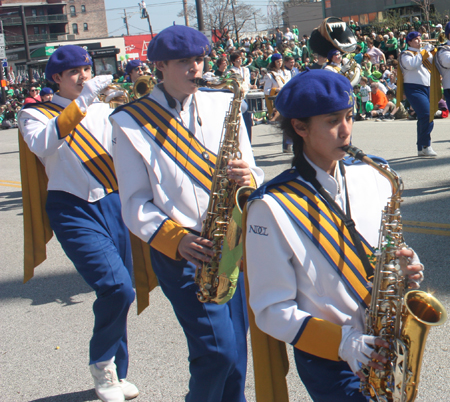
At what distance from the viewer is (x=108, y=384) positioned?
11.0 feet

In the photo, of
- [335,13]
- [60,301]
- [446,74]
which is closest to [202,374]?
[60,301]

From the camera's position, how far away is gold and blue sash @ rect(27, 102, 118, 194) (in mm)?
3422

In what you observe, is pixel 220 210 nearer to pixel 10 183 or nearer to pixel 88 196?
pixel 88 196

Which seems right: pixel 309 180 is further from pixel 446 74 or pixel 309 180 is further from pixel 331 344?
pixel 446 74

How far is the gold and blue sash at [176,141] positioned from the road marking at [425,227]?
11.7 ft

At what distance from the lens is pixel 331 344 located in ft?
5.93

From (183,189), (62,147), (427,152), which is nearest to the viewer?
(183,189)

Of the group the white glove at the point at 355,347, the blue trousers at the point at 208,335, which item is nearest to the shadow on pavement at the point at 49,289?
the blue trousers at the point at 208,335

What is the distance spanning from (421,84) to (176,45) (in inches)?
275

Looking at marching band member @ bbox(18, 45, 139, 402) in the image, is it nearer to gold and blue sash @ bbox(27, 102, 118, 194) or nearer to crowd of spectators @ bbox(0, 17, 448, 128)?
gold and blue sash @ bbox(27, 102, 118, 194)

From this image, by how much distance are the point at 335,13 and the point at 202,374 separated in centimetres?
5570

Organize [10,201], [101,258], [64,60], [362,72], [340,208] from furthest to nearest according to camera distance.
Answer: [362,72] → [10,201] → [64,60] → [101,258] → [340,208]

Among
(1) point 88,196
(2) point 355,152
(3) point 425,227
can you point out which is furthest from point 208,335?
(3) point 425,227

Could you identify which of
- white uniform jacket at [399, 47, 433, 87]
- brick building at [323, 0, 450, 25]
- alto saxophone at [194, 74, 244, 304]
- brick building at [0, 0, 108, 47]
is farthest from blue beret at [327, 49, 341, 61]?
brick building at [0, 0, 108, 47]
